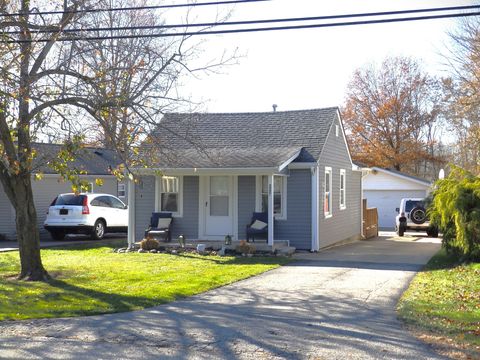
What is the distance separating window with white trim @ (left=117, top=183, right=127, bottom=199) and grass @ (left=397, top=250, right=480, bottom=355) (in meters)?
17.9

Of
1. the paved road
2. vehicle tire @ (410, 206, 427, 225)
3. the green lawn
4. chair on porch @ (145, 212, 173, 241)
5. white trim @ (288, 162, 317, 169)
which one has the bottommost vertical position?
the paved road

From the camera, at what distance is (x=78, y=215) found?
23625 millimetres

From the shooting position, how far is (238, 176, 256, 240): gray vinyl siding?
20.1 metres

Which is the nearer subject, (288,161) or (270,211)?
(270,211)

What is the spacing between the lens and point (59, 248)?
21391 millimetres

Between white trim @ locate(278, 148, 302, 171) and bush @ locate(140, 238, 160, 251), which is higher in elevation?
white trim @ locate(278, 148, 302, 171)

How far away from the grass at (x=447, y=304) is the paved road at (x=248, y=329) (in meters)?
0.35

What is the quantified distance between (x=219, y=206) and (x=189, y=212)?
0.98 metres

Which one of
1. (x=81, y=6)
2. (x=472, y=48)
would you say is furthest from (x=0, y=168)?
(x=472, y=48)

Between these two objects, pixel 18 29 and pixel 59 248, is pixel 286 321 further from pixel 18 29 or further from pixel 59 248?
pixel 59 248

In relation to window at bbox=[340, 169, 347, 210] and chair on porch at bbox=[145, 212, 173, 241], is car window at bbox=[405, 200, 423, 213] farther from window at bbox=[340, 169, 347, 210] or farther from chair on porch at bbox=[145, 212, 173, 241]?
chair on porch at bbox=[145, 212, 173, 241]

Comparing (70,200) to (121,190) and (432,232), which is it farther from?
(432,232)

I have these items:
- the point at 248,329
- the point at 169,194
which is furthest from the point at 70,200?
the point at 248,329

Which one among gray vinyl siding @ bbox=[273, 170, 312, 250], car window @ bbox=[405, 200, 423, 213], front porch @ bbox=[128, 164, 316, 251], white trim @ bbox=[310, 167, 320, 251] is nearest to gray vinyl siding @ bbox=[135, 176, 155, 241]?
front porch @ bbox=[128, 164, 316, 251]
